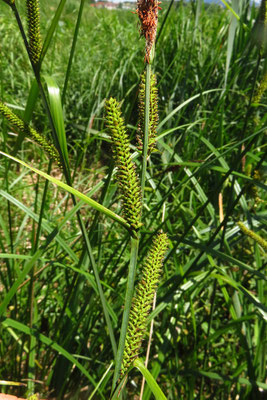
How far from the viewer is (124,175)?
21.7 inches

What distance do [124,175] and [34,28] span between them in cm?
32

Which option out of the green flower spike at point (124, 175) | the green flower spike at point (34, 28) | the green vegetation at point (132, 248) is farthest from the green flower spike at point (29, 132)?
the green flower spike at point (124, 175)

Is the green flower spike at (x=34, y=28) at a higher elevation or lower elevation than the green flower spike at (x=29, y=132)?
higher

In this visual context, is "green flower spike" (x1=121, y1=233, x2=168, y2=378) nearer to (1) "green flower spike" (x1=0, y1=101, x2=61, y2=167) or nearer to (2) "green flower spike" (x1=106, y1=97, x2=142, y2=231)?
(2) "green flower spike" (x1=106, y1=97, x2=142, y2=231)

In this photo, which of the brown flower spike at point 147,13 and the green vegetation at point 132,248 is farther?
the green vegetation at point 132,248

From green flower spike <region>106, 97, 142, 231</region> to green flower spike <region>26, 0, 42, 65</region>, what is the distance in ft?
0.70

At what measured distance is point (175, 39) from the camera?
3.18m

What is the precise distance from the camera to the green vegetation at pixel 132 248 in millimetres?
735

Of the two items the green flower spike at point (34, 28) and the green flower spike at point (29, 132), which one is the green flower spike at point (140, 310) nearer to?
the green flower spike at point (29, 132)

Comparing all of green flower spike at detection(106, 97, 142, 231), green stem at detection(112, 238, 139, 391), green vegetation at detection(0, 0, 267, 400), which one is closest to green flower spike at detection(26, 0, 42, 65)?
green vegetation at detection(0, 0, 267, 400)

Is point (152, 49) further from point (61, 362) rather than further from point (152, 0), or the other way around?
point (61, 362)

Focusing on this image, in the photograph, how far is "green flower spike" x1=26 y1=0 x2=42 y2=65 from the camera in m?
0.66

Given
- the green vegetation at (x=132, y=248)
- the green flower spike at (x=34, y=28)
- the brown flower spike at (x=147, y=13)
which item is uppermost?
the green flower spike at (x=34, y=28)

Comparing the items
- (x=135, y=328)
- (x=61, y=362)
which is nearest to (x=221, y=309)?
(x=61, y=362)
